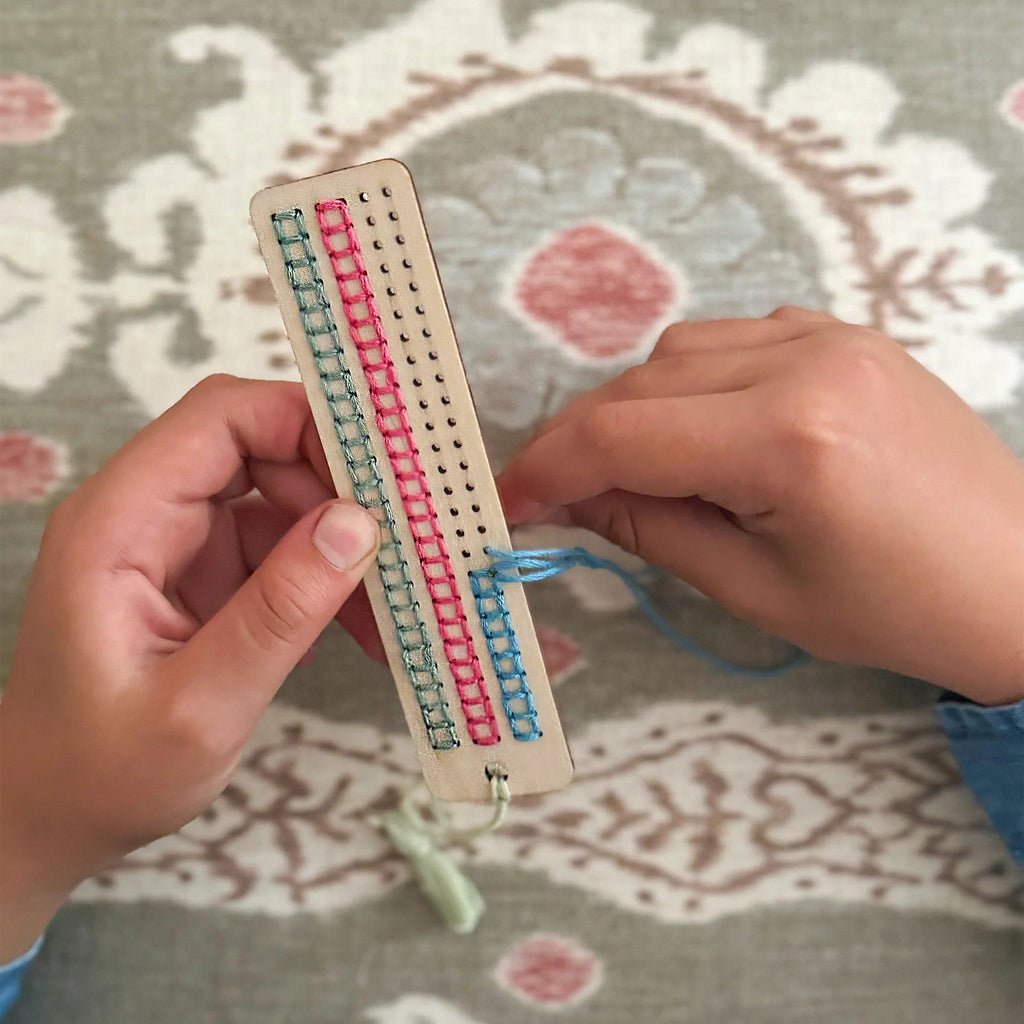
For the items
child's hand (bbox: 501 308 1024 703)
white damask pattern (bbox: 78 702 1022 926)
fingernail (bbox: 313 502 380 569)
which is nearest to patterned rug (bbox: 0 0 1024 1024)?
white damask pattern (bbox: 78 702 1022 926)

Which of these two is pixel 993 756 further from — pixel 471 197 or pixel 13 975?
pixel 13 975

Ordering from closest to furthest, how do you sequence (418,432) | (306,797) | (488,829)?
1. (418,432)
2. (488,829)
3. (306,797)

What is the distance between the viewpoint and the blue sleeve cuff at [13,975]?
774 mm

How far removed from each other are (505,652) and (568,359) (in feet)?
0.97

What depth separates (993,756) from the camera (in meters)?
0.75

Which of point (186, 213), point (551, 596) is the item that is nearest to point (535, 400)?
point (551, 596)

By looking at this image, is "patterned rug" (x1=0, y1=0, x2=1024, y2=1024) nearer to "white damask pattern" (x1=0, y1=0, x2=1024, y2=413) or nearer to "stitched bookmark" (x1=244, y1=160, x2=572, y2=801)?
"white damask pattern" (x1=0, y1=0, x2=1024, y2=413)

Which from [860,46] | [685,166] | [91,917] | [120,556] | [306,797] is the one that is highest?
[860,46]

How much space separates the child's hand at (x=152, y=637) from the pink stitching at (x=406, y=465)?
4 centimetres

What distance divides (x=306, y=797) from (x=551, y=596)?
292mm

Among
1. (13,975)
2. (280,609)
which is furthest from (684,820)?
(13,975)

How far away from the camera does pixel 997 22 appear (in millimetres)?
820

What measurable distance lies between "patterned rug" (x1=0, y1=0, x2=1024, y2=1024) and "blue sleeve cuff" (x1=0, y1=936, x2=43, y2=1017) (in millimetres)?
44

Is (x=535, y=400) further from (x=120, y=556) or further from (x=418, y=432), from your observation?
(x=120, y=556)
